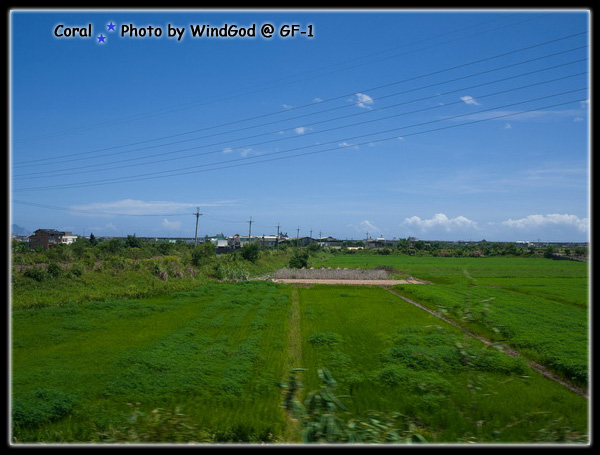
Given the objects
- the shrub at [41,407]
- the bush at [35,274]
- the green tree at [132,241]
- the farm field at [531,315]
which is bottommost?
the farm field at [531,315]

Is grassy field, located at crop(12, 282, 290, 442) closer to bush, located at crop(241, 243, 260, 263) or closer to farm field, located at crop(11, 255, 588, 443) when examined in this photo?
farm field, located at crop(11, 255, 588, 443)

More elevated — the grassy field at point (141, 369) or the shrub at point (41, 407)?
the shrub at point (41, 407)

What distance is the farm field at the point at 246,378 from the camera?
497cm

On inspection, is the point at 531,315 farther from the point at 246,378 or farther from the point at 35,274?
the point at 35,274

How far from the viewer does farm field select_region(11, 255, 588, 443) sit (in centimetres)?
497

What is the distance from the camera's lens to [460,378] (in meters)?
9.23

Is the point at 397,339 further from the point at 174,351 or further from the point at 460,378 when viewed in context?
the point at 174,351

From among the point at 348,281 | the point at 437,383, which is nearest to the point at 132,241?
the point at 348,281

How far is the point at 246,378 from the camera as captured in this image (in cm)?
952

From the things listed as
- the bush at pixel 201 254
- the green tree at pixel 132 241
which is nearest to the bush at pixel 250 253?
the bush at pixel 201 254

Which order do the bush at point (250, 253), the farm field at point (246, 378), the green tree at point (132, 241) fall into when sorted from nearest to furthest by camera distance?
the farm field at point (246, 378) < the bush at point (250, 253) < the green tree at point (132, 241)

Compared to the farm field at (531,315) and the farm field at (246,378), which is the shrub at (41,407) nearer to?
the farm field at (246,378)

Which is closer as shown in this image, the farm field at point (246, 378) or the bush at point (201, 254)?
the farm field at point (246, 378)

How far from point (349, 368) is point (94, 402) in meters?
6.08
